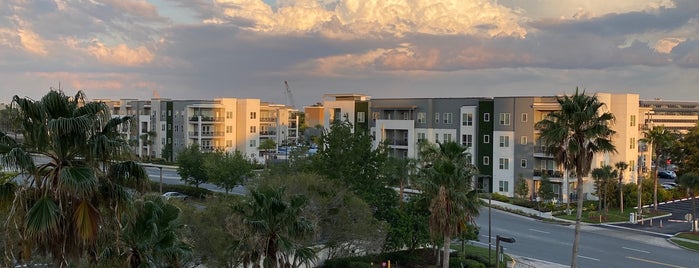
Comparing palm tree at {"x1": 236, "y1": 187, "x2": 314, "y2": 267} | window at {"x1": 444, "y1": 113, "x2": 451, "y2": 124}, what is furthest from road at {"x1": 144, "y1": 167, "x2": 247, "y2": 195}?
palm tree at {"x1": 236, "y1": 187, "x2": 314, "y2": 267}

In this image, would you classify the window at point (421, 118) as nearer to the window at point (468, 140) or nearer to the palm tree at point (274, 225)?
the window at point (468, 140)

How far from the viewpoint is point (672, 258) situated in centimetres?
4059

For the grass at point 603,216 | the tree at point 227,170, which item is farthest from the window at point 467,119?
the tree at point 227,170

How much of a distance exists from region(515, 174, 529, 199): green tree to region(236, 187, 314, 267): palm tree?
47319 mm

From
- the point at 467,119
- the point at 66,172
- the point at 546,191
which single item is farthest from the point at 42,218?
the point at 467,119

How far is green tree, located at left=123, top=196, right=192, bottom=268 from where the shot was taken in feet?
47.6

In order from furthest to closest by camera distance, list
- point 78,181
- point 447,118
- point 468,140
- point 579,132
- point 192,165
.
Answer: point 447,118
point 468,140
point 192,165
point 579,132
point 78,181

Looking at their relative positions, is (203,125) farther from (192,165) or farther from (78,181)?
(78,181)

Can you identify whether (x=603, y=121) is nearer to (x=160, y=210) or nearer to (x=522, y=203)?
(x=160, y=210)

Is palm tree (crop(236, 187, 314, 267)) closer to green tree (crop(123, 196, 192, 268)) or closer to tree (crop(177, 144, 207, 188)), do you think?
green tree (crop(123, 196, 192, 268))

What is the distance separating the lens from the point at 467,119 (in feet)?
238

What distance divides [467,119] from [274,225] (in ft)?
185

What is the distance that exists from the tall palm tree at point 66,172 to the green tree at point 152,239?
1864 mm

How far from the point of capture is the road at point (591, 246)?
39.6 meters
